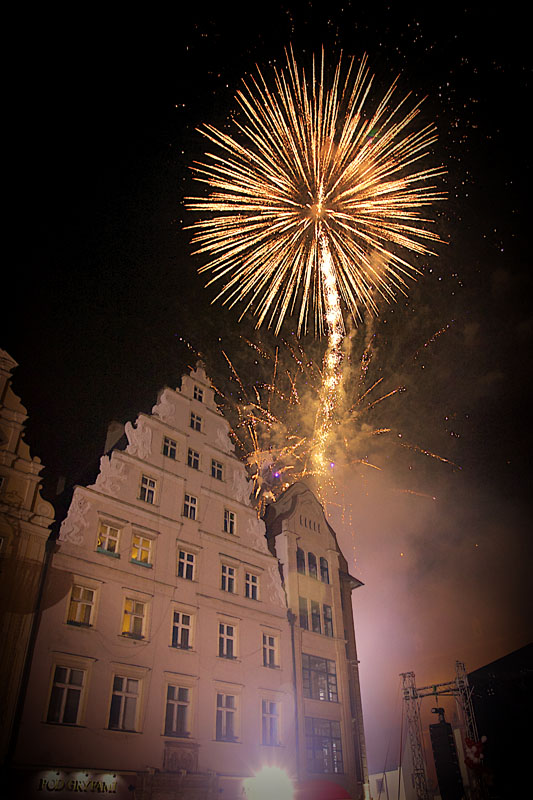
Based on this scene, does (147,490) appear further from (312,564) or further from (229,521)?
(312,564)

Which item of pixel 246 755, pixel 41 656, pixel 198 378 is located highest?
pixel 198 378

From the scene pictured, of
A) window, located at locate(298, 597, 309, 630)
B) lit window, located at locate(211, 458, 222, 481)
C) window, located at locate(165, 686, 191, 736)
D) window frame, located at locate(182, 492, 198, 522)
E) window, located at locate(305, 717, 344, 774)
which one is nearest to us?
window, located at locate(165, 686, 191, 736)

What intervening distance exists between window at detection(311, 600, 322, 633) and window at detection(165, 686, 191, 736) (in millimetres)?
6978

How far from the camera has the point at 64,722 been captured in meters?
14.0

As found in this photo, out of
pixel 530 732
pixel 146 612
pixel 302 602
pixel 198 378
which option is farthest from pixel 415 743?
pixel 198 378

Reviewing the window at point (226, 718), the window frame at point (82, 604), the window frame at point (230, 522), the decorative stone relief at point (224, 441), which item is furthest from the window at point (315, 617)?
the window frame at point (82, 604)

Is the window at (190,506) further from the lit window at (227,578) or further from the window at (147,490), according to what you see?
the lit window at (227,578)

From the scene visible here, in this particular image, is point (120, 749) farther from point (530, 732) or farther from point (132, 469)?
point (530, 732)

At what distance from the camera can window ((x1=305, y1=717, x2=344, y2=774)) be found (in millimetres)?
19703

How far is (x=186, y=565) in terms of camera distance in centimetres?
1925

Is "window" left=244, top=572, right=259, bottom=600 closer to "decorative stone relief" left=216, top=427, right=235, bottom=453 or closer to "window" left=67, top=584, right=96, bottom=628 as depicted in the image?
"decorative stone relief" left=216, top=427, right=235, bottom=453

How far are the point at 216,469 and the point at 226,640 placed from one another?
22.0 ft

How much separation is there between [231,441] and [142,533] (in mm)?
6938

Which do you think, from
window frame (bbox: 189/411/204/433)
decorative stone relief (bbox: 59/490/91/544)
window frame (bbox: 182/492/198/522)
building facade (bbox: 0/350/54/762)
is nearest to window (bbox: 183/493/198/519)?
window frame (bbox: 182/492/198/522)
